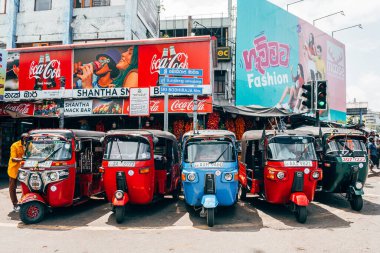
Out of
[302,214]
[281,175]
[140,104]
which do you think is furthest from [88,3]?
[302,214]

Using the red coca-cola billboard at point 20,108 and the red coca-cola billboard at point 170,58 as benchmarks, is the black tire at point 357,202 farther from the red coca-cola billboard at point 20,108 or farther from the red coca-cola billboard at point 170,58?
the red coca-cola billboard at point 20,108

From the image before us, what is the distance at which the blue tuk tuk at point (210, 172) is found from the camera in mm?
8383

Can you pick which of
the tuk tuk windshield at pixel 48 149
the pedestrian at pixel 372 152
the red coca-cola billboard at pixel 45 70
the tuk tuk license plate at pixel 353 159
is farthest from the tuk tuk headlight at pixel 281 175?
the pedestrian at pixel 372 152

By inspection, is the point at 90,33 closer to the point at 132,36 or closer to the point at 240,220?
the point at 132,36

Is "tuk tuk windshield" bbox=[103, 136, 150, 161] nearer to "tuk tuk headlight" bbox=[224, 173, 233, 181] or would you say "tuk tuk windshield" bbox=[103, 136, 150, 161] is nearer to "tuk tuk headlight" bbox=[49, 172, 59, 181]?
"tuk tuk headlight" bbox=[49, 172, 59, 181]

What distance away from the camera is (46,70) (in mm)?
17078

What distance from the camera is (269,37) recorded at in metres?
23.1

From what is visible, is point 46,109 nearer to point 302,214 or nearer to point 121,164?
point 121,164

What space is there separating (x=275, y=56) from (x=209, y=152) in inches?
654

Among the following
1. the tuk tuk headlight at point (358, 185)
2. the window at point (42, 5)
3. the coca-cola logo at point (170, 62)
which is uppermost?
the window at point (42, 5)

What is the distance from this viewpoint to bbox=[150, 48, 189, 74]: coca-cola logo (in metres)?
16.0

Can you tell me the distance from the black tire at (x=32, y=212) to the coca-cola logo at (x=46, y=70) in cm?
1015

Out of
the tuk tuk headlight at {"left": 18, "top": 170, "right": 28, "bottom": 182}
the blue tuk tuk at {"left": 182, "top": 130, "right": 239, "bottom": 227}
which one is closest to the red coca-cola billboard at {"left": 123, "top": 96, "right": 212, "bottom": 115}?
the blue tuk tuk at {"left": 182, "top": 130, "right": 239, "bottom": 227}

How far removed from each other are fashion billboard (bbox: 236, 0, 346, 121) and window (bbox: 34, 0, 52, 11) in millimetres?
12327
